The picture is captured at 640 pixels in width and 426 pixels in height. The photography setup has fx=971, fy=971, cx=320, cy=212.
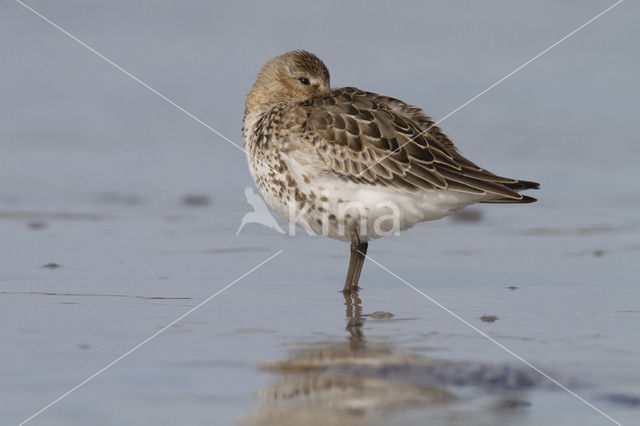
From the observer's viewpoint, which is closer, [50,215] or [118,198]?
[50,215]

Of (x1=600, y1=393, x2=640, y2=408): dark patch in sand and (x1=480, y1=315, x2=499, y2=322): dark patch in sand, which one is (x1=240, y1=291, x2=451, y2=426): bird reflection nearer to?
(x1=600, y1=393, x2=640, y2=408): dark patch in sand

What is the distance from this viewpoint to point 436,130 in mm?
6770

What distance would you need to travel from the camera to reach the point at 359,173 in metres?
6.33

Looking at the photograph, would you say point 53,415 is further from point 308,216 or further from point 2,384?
point 308,216

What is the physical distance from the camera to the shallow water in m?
4.12

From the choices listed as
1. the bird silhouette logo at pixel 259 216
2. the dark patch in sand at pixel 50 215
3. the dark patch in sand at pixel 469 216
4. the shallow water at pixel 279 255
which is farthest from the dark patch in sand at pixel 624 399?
the dark patch in sand at pixel 50 215

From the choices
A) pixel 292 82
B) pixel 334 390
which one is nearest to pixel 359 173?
pixel 292 82

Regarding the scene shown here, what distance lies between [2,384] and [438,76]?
959 cm

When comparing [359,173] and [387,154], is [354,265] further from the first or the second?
[387,154]

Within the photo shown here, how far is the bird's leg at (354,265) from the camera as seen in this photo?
6554 mm

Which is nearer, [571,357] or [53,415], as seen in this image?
[53,415]

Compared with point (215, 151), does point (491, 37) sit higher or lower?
higher

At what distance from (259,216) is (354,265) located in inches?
91.9

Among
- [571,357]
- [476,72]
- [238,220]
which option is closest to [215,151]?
[238,220]
